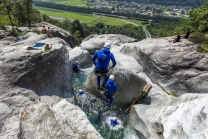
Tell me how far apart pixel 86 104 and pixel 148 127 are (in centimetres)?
551

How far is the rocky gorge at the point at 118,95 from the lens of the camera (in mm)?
7738

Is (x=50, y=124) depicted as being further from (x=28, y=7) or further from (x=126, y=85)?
(x=28, y=7)

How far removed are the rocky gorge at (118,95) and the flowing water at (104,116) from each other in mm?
539

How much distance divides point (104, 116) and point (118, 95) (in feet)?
7.65

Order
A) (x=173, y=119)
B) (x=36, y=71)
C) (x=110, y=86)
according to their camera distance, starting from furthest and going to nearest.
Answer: (x=36, y=71) < (x=110, y=86) < (x=173, y=119)

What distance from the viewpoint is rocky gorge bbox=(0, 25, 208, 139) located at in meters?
7.74

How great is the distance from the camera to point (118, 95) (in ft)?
48.0

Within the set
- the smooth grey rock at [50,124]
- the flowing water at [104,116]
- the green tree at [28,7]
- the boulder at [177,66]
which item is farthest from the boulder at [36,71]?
the green tree at [28,7]

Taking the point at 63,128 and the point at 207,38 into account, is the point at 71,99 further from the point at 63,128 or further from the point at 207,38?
the point at 207,38

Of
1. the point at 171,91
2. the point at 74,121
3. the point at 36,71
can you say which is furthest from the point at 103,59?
the point at 171,91

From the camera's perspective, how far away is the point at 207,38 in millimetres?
18203

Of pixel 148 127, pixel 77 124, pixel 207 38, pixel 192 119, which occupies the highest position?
pixel 207 38

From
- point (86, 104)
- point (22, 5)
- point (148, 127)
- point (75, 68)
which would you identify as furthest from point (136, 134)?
point (22, 5)

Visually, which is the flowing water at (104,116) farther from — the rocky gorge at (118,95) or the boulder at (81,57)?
the boulder at (81,57)
